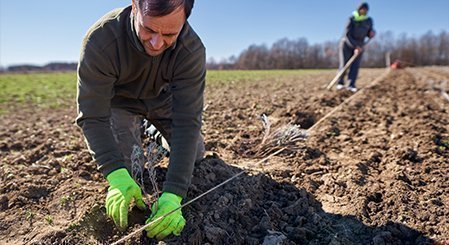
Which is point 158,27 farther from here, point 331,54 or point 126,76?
point 331,54

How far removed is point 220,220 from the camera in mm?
2102

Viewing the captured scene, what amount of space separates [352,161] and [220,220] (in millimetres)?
1527

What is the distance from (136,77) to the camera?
7.65ft

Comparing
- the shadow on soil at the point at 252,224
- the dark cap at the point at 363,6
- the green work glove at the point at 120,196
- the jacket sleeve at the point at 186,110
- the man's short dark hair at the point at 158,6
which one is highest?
the dark cap at the point at 363,6

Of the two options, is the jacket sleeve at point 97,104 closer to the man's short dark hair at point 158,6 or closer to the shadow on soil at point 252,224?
the shadow on soil at point 252,224

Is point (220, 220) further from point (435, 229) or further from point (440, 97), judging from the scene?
point (440, 97)

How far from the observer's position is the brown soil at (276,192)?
203 cm

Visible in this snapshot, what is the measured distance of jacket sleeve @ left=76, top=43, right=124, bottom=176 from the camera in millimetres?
1987

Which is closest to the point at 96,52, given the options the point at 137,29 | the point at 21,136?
the point at 137,29

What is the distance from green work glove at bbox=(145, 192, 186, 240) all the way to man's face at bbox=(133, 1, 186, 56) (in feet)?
2.58

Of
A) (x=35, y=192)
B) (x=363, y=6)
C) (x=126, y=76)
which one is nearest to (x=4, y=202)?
(x=35, y=192)

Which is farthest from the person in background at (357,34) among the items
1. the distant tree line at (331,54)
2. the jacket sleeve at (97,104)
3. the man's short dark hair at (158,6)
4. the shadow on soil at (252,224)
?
the distant tree line at (331,54)

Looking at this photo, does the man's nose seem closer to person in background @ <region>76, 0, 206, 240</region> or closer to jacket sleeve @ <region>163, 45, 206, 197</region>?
person in background @ <region>76, 0, 206, 240</region>

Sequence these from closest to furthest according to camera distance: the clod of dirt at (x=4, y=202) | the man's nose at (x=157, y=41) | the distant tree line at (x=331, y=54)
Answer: the man's nose at (x=157, y=41) → the clod of dirt at (x=4, y=202) → the distant tree line at (x=331, y=54)
